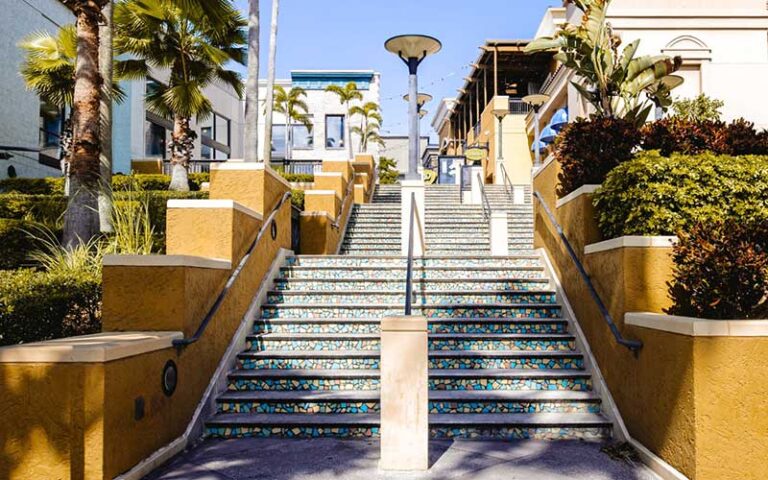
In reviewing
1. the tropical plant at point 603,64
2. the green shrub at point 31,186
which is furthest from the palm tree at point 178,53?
the tropical plant at point 603,64

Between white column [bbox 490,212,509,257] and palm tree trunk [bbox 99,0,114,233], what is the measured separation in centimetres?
616

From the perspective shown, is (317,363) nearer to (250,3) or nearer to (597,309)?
(597,309)

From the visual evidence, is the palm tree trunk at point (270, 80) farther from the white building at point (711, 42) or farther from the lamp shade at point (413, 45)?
the white building at point (711, 42)

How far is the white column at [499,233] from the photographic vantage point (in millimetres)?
9891

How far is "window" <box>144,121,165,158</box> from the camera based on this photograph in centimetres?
2527

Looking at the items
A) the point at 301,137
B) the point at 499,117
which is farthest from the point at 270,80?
the point at 301,137

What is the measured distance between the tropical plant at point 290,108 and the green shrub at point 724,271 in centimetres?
3296

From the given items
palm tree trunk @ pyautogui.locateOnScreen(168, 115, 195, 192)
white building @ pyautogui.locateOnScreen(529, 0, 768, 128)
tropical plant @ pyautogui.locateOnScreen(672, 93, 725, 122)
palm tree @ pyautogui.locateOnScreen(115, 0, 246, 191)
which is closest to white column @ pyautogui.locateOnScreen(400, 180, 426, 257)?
palm tree @ pyautogui.locateOnScreen(115, 0, 246, 191)

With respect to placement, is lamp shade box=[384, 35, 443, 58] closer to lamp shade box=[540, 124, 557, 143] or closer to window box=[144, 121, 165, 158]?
lamp shade box=[540, 124, 557, 143]

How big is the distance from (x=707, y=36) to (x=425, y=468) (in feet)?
60.5

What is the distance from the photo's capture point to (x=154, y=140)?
1030 inches

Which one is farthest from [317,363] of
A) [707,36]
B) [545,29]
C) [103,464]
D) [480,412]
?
[545,29]

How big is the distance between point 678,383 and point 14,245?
9489 millimetres

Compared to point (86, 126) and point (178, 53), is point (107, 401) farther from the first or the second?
point (178, 53)
